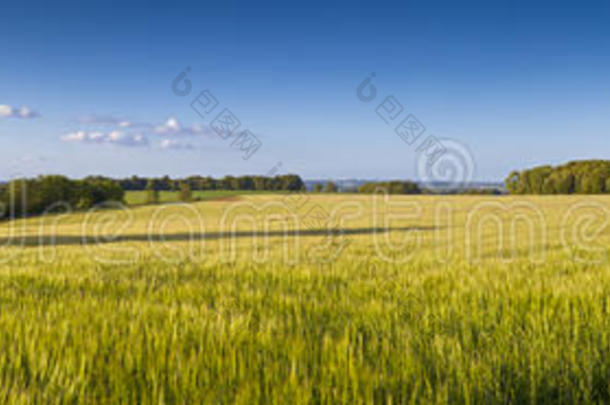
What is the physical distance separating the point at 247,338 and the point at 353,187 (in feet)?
→ 237

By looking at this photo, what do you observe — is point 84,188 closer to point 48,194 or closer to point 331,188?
point 48,194

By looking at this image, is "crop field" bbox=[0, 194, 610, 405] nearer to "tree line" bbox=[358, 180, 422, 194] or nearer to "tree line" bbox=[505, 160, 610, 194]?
"tree line" bbox=[358, 180, 422, 194]

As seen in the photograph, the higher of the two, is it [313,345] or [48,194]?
[48,194]

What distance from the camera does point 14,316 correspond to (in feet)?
7.35

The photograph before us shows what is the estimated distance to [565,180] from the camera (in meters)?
62.5

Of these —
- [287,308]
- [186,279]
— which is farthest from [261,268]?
[287,308]

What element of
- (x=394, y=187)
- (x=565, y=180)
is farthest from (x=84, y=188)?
(x=565, y=180)

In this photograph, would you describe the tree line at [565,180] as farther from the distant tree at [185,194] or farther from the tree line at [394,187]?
the distant tree at [185,194]

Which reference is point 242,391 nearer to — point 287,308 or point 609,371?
point 287,308

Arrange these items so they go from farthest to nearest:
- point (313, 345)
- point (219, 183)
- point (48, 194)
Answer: point (219, 183)
point (48, 194)
point (313, 345)

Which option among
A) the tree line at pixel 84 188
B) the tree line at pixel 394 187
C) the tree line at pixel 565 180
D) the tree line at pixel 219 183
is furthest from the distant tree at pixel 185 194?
the tree line at pixel 565 180

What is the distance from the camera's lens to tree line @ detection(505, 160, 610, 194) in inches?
2331

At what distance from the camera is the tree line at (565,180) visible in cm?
5920

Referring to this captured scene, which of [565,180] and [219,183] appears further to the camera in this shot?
[219,183]
